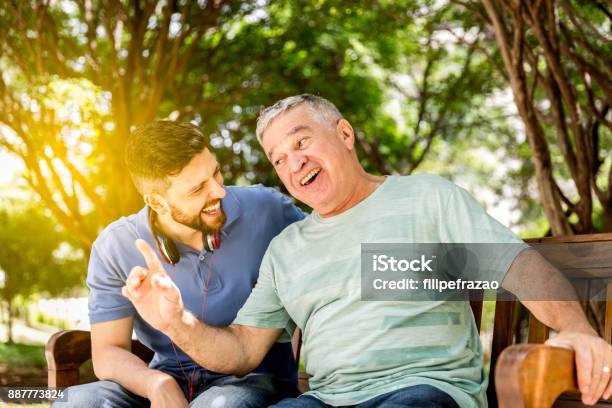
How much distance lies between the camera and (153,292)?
2.57 m

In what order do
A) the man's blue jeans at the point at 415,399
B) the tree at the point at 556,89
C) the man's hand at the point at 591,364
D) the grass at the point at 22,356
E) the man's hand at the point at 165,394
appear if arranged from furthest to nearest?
the grass at the point at 22,356, the tree at the point at 556,89, the man's hand at the point at 165,394, the man's blue jeans at the point at 415,399, the man's hand at the point at 591,364

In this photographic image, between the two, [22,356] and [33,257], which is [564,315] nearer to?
[22,356]

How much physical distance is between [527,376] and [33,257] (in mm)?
21143

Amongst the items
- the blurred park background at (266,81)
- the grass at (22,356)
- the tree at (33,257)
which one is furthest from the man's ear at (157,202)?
the tree at (33,257)

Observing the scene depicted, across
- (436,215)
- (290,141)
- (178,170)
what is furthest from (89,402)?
(436,215)

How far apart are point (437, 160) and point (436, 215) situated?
18694mm

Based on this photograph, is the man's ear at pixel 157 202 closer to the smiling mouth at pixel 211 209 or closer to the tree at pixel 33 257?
the smiling mouth at pixel 211 209

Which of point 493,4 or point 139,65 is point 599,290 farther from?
point 139,65

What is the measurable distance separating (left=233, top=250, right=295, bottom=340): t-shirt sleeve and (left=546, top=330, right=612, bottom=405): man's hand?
1283mm

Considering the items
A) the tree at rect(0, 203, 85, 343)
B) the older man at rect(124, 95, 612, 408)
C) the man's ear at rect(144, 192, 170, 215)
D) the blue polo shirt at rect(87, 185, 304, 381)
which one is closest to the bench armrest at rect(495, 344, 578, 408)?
the older man at rect(124, 95, 612, 408)

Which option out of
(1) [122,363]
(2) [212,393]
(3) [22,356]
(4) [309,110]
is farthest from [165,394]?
(3) [22,356]

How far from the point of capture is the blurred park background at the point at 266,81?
6051 millimetres

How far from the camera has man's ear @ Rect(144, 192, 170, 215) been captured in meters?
3.23

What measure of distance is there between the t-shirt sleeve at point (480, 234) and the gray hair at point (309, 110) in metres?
0.63
